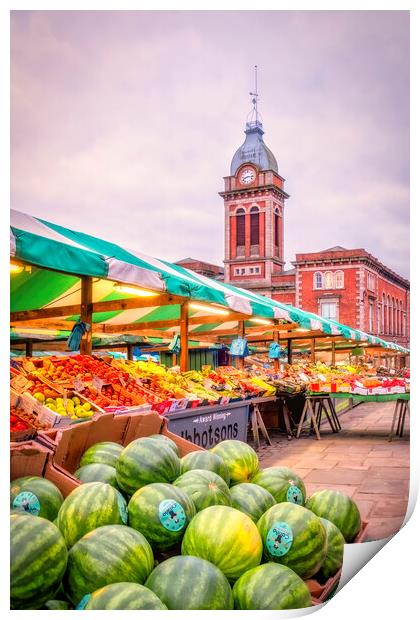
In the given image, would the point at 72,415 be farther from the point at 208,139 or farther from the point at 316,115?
the point at 316,115

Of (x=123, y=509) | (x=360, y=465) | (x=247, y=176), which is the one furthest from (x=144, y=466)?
(x=247, y=176)

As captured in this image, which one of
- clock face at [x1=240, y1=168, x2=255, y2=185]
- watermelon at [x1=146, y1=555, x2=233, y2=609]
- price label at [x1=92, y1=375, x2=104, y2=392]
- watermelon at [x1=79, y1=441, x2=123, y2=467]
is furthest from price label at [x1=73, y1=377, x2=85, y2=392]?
clock face at [x1=240, y1=168, x2=255, y2=185]

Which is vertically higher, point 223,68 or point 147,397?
point 223,68

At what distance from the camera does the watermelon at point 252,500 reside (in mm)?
2291

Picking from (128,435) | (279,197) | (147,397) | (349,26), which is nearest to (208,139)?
(349,26)

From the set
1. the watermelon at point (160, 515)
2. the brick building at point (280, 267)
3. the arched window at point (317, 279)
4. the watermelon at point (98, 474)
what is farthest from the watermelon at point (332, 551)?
the arched window at point (317, 279)

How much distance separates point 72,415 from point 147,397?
1.24m

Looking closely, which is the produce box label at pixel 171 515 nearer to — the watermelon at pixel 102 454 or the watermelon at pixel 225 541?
the watermelon at pixel 225 541

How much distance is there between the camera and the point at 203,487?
2213mm

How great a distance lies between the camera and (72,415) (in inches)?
170

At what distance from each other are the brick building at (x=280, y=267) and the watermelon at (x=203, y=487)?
31.3m

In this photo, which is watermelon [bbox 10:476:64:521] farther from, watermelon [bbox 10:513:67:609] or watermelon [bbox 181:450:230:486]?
watermelon [bbox 181:450:230:486]

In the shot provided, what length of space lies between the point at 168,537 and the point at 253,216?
4976 centimetres

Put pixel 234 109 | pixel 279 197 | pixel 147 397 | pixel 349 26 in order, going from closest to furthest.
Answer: pixel 349 26
pixel 234 109
pixel 147 397
pixel 279 197
